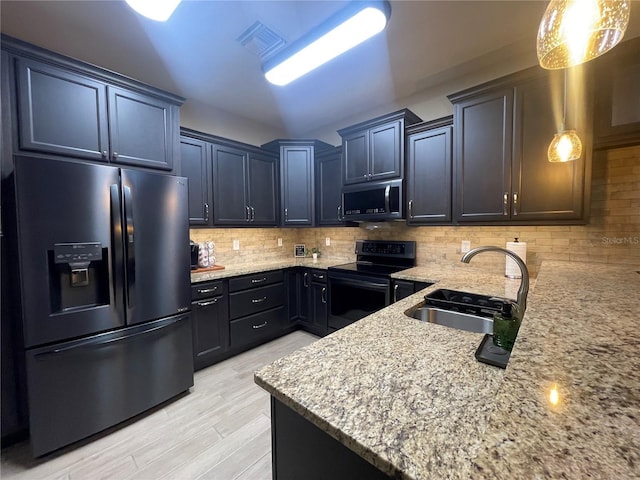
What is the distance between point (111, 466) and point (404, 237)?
2.97 metres

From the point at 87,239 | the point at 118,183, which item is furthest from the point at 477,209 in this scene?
the point at 87,239

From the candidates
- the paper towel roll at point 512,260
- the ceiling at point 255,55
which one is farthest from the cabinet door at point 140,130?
the paper towel roll at point 512,260

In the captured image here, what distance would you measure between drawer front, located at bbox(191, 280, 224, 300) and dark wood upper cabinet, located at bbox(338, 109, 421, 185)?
1768 millimetres

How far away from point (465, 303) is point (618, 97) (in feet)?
5.59

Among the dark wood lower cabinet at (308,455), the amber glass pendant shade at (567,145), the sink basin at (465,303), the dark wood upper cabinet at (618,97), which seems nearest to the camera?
the dark wood lower cabinet at (308,455)

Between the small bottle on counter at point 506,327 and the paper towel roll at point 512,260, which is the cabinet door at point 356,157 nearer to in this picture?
the paper towel roll at point 512,260

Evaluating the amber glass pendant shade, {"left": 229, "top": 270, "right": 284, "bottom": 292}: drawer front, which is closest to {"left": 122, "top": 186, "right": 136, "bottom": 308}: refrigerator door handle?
{"left": 229, "top": 270, "right": 284, "bottom": 292}: drawer front

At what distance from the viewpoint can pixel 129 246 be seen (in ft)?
5.83

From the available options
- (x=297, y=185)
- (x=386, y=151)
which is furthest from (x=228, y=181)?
(x=386, y=151)

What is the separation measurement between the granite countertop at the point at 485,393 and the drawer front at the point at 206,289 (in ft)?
5.85

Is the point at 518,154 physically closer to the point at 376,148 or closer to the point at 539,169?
the point at 539,169

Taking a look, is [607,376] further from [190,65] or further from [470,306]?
[190,65]

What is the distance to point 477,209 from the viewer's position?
2.20 metres

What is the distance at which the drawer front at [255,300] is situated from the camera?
2.73 metres
